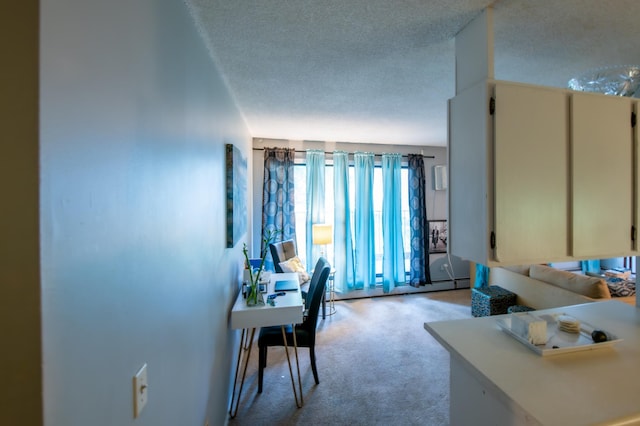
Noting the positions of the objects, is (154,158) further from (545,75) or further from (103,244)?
(545,75)

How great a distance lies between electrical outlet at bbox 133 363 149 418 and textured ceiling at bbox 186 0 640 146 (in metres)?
1.44

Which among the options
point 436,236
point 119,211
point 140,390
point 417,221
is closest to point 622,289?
point 436,236

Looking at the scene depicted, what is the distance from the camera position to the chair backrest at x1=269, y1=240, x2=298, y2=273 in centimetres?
330

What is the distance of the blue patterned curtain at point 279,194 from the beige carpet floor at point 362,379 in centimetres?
143

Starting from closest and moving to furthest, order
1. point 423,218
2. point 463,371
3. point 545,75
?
1. point 463,371
2. point 545,75
3. point 423,218

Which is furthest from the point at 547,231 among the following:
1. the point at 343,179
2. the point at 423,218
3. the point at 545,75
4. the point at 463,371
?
the point at 423,218

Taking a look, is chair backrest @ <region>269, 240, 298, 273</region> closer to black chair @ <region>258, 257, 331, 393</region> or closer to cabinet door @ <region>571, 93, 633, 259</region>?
black chair @ <region>258, 257, 331, 393</region>

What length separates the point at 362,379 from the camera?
Result: 2289mm

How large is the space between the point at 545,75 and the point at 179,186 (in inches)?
98.0

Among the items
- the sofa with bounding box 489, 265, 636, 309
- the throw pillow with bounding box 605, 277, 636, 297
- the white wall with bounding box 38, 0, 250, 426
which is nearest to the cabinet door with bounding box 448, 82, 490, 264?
the white wall with bounding box 38, 0, 250, 426

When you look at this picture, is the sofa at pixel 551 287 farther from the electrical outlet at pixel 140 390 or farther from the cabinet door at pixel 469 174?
the electrical outlet at pixel 140 390

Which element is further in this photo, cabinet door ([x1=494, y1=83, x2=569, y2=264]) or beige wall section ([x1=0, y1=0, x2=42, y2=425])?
cabinet door ([x1=494, y1=83, x2=569, y2=264])

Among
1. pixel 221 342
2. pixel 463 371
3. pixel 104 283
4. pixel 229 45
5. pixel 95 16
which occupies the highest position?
pixel 229 45

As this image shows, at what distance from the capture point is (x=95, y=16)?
55 cm
